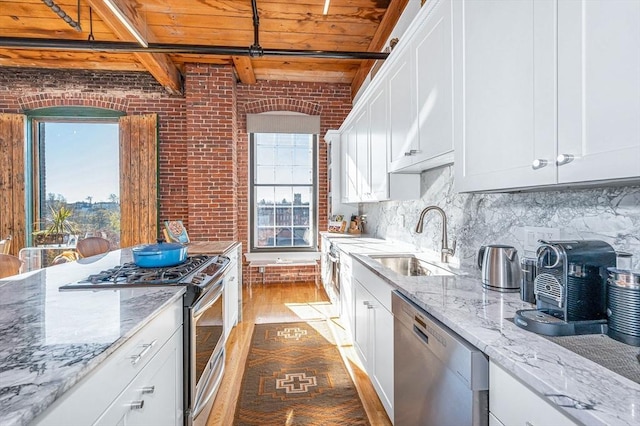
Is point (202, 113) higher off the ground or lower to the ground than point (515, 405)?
higher

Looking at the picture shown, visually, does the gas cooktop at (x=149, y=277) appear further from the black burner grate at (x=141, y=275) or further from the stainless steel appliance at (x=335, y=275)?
the stainless steel appliance at (x=335, y=275)

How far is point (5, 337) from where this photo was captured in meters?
0.93

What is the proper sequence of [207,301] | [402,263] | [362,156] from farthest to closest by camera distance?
[362,156] < [402,263] < [207,301]

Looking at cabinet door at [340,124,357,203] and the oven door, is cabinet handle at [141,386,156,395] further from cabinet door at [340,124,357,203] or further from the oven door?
cabinet door at [340,124,357,203]

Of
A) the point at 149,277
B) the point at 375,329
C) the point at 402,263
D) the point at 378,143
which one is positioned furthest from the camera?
the point at 378,143

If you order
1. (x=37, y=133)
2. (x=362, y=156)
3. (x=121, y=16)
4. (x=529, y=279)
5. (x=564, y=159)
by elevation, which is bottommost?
(x=529, y=279)

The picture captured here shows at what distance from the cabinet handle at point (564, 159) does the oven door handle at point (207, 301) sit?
1.62 meters

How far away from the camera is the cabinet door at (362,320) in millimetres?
2240

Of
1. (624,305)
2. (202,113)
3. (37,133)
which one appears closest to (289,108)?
(202,113)

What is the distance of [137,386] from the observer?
3.61ft

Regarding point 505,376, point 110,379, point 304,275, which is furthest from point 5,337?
point 304,275

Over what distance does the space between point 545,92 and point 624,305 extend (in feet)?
2.16

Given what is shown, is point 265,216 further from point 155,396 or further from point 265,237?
point 155,396

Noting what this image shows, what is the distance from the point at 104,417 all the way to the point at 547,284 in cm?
139
